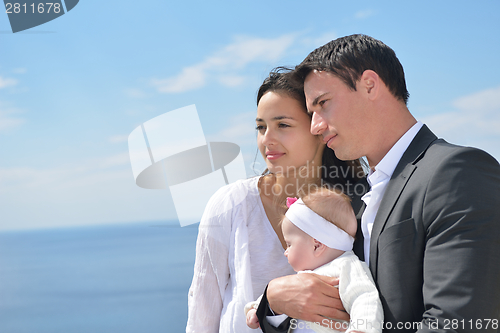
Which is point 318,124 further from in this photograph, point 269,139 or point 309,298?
point 309,298

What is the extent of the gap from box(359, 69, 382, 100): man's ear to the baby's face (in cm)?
78

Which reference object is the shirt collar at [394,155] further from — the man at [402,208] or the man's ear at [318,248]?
the man's ear at [318,248]

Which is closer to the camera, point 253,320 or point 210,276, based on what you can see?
point 253,320

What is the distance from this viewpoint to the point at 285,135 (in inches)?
101

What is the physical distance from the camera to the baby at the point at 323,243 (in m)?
Answer: 1.74

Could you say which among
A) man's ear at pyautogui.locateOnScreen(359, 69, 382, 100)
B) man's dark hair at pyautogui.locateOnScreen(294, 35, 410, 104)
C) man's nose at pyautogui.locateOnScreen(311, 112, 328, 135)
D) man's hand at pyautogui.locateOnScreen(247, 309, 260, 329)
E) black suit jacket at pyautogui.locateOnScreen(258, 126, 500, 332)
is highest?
man's dark hair at pyautogui.locateOnScreen(294, 35, 410, 104)

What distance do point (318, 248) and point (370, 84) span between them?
2.85 ft

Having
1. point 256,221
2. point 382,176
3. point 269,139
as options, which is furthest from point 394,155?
point 256,221

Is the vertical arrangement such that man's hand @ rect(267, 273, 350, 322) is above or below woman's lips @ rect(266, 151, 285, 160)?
below

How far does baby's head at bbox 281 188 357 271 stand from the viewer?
6.36 ft

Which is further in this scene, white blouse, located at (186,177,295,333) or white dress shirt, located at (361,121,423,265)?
white blouse, located at (186,177,295,333)

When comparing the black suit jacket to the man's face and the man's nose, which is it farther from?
the man's nose

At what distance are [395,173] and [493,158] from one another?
39 cm

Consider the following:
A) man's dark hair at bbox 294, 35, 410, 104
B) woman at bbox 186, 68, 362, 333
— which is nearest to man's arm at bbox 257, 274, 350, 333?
woman at bbox 186, 68, 362, 333
